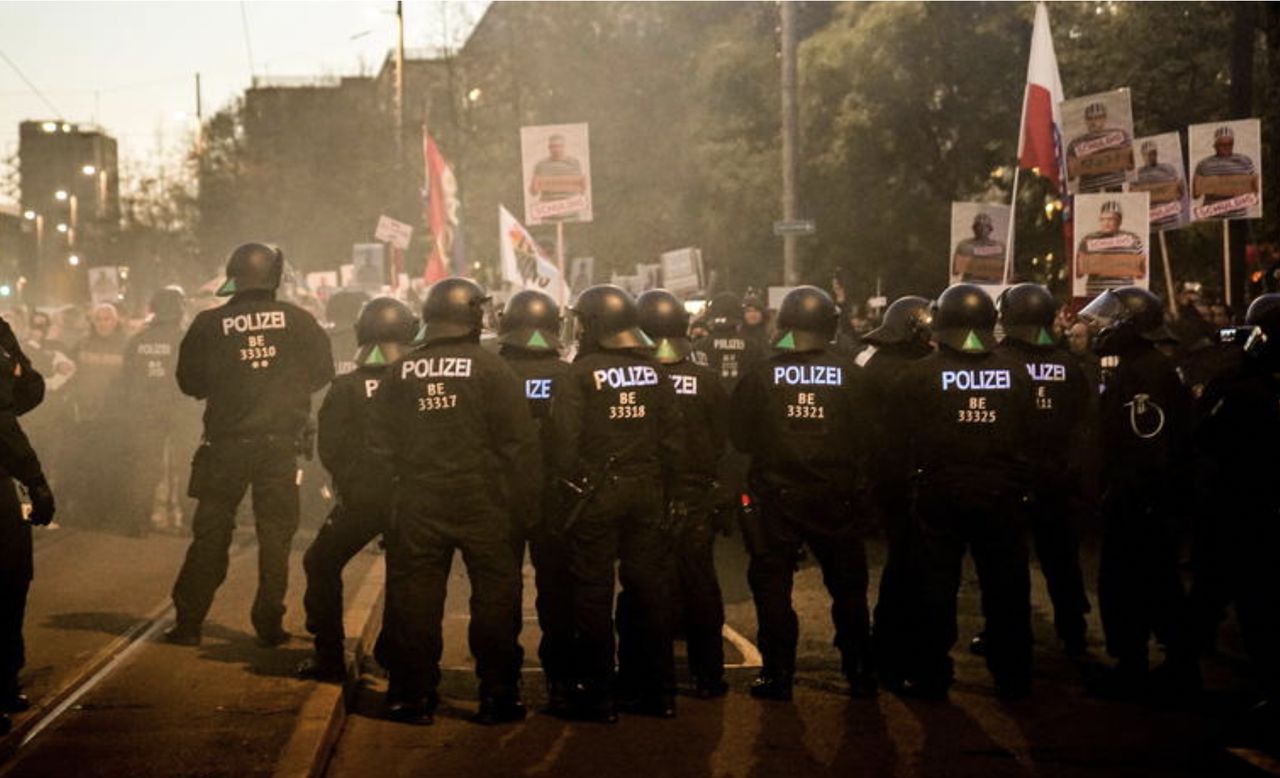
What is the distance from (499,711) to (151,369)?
7783 mm

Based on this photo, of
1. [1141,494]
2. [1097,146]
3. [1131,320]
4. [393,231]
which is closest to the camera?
[1141,494]

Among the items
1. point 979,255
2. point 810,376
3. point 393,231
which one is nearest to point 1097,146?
A: point 979,255

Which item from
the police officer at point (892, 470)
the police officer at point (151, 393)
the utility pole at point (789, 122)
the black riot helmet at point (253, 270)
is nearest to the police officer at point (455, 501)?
the black riot helmet at point (253, 270)

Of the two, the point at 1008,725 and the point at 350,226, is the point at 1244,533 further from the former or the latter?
the point at 350,226

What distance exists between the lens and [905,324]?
10281mm

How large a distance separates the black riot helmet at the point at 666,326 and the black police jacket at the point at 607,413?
2.00 ft

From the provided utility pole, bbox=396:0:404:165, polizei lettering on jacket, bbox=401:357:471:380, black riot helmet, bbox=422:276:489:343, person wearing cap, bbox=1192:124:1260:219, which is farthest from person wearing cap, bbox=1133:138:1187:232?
utility pole, bbox=396:0:404:165

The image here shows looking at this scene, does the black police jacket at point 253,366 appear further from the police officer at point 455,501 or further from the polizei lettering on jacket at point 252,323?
the police officer at point 455,501

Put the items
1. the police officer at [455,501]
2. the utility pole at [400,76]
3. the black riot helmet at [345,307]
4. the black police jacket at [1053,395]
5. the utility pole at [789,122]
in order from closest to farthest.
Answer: the police officer at [455,501]
the black police jacket at [1053,395]
the black riot helmet at [345,307]
the utility pole at [789,122]
the utility pole at [400,76]

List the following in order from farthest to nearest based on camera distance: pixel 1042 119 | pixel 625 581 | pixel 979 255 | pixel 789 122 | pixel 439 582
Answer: pixel 789 122 < pixel 979 255 < pixel 1042 119 < pixel 625 581 < pixel 439 582

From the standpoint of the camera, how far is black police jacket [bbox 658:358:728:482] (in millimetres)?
9234

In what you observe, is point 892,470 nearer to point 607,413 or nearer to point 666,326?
point 666,326

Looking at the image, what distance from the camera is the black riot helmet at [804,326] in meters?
9.14

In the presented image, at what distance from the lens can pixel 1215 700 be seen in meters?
8.92
